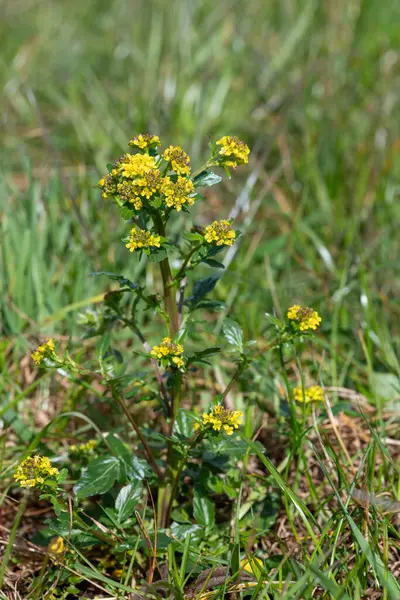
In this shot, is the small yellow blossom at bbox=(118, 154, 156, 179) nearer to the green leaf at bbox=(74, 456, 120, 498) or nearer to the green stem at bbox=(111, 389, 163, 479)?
the green stem at bbox=(111, 389, 163, 479)

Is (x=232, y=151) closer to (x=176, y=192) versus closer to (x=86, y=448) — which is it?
(x=176, y=192)

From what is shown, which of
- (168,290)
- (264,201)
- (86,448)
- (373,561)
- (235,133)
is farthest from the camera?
(235,133)

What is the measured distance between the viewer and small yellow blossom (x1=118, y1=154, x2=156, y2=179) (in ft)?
4.60

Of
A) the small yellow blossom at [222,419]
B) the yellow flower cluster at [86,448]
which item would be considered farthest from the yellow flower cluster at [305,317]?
the yellow flower cluster at [86,448]

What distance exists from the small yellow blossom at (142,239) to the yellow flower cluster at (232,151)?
0.24 meters

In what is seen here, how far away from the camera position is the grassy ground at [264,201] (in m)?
1.84

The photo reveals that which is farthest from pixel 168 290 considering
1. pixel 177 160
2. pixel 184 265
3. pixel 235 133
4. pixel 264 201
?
pixel 235 133

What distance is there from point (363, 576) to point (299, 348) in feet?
2.83

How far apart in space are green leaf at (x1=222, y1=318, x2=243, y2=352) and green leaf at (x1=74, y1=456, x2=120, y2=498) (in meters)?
0.42

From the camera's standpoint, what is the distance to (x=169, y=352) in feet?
4.75

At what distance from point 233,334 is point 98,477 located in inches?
18.8

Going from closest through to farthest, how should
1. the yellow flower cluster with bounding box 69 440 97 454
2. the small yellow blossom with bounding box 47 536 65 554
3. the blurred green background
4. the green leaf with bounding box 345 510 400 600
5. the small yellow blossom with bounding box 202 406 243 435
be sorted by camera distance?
the green leaf with bounding box 345 510 400 600 < the small yellow blossom with bounding box 202 406 243 435 < the small yellow blossom with bounding box 47 536 65 554 < the yellow flower cluster with bounding box 69 440 97 454 < the blurred green background

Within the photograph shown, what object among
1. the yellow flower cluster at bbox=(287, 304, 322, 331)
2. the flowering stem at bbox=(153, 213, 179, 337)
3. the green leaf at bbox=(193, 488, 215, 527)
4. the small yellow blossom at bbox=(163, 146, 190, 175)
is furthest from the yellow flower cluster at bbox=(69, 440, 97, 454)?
the small yellow blossom at bbox=(163, 146, 190, 175)

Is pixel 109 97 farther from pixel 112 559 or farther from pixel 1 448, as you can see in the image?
pixel 112 559
